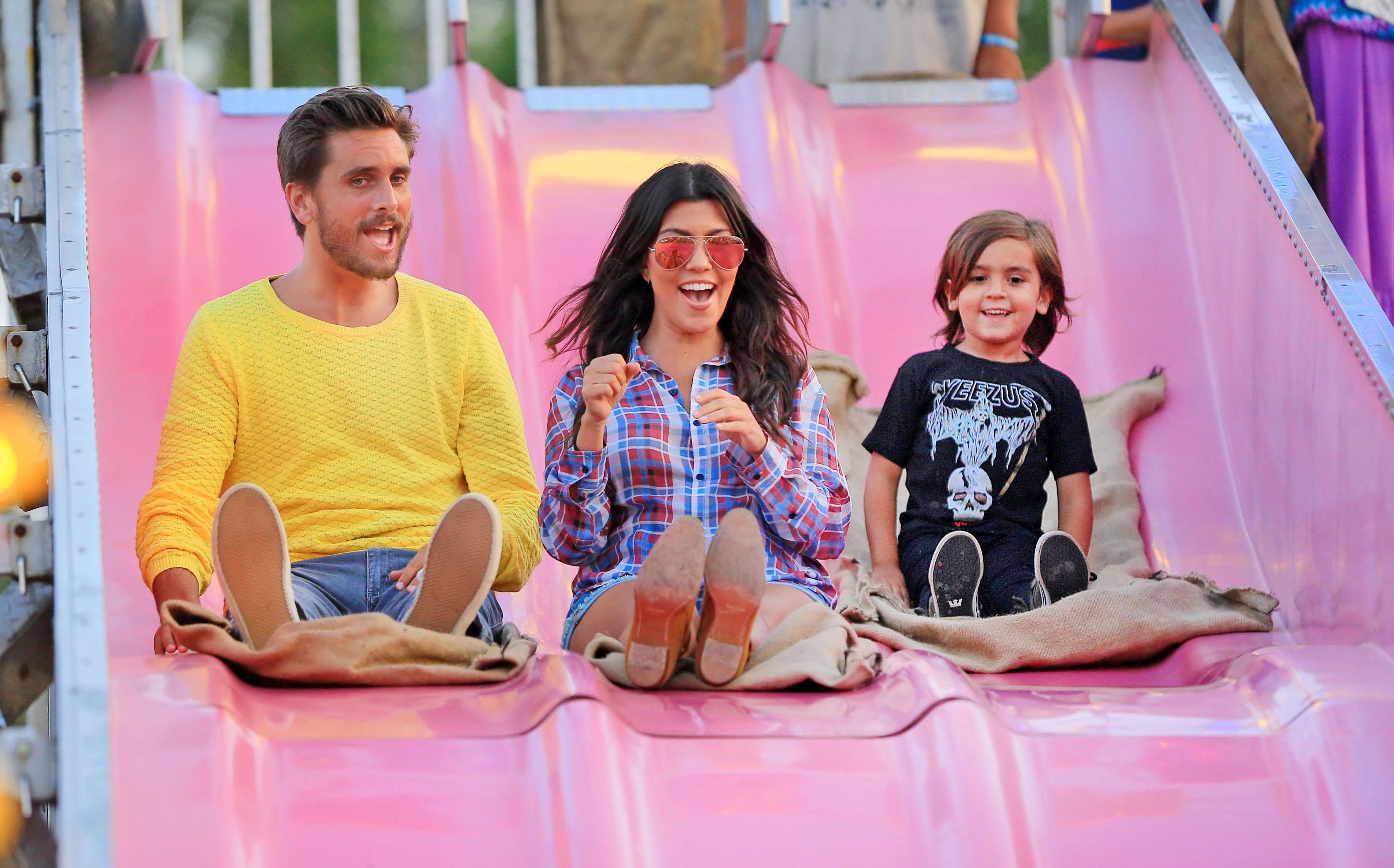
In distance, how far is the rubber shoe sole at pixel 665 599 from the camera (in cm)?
147

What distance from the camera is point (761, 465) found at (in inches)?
69.5

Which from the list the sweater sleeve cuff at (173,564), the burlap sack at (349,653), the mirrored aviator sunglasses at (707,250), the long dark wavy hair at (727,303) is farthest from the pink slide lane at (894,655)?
the mirrored aviator sunglasses at (707,250)

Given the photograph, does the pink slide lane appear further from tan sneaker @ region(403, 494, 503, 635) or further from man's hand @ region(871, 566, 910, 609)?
man's hand @ region(871, 566, 910, 609)

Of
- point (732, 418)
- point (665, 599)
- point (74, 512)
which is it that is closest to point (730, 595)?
point (665, 599)

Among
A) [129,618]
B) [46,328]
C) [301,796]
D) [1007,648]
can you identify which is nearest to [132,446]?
Answer: [129,618]

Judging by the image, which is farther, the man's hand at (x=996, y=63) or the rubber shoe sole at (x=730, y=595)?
the man's hand at (x=996, y=63)

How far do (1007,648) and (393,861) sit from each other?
829 millimetres

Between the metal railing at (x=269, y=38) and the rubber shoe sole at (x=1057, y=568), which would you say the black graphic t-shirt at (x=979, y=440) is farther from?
the metal railing at (x=269, y=38)

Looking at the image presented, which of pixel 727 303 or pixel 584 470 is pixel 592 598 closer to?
pixel 584 470

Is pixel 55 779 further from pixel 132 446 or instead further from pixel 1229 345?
pixel 1229 345

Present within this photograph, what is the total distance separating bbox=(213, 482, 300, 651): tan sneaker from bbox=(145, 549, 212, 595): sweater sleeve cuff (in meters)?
0.16

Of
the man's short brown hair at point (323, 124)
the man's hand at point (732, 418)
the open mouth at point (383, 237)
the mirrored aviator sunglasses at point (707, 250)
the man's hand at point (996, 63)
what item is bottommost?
the man's hand at point (732, 418)

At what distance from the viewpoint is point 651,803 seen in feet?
4.52

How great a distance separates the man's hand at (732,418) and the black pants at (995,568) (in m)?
0.42
